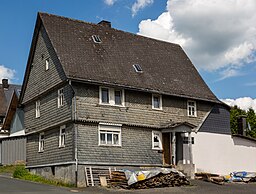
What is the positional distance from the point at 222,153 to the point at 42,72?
14.1m

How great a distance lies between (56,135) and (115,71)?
5413mm

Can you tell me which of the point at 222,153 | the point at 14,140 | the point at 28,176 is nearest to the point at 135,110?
the point at 28,176

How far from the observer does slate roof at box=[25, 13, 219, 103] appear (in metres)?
28.1

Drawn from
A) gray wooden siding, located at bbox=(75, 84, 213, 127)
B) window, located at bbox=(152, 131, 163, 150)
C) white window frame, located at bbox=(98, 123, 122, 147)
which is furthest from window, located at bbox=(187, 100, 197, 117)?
white window frame, located at bbox=(98, 123, 122, 147)

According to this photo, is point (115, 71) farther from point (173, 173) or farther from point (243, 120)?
point (243, 120)

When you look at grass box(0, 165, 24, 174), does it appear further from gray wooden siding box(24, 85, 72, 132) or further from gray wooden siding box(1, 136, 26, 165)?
gray wooden siding box(24, 85, 72, 132)

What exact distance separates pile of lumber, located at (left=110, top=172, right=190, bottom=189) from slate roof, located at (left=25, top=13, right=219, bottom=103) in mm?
5783

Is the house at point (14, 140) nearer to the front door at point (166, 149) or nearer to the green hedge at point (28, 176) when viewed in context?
the green hedge at point (28, 176)

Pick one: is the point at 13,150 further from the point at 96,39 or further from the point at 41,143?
the point at 96,39

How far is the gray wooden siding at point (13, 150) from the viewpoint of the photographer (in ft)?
124

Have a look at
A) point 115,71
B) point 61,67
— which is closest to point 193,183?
point 115,71

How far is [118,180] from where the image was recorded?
990 inches

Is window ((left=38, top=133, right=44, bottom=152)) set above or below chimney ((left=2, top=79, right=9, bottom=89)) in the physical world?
below

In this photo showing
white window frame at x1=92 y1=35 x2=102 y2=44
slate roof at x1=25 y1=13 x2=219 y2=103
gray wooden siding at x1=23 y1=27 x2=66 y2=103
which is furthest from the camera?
white window frame at x1=92 y1=35 x2=102 y2=44
